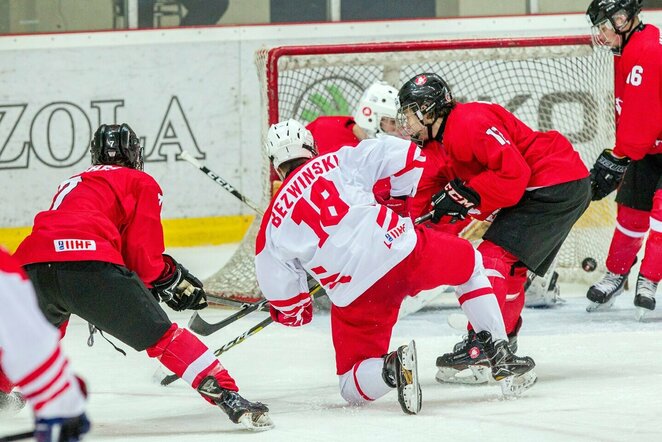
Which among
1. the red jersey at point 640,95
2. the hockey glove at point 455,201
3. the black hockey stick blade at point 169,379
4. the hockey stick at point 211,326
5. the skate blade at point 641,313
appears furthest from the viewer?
the skate blade at point 641,313

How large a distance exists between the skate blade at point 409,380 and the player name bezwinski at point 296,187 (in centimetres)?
48

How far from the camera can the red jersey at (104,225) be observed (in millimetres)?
2916

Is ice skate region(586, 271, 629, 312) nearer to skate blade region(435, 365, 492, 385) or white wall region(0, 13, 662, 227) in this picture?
skate blade region(435, 365, 492, 385)

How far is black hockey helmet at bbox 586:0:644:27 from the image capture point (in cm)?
434

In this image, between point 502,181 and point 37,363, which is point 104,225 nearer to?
point 502,181

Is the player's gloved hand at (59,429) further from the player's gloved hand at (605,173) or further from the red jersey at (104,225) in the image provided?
the player's gloved hand at (605,173)

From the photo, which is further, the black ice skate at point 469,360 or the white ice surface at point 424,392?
the black ice skate at point 469,360

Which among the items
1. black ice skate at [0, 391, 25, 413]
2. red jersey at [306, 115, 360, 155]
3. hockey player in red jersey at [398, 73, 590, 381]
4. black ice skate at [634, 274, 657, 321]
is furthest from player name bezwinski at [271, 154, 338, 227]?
black ice skate at [634, 274, 657, 321]

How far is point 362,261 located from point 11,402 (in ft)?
3.46

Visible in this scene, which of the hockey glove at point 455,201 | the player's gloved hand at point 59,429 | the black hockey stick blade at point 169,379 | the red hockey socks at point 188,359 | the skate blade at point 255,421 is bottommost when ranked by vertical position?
the black hockey stick blade at point 169,379

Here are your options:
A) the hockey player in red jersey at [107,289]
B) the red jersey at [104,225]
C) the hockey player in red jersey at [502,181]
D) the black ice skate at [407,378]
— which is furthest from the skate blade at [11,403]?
the hockey player in red jersey at [502,181]

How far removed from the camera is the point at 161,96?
255 inches

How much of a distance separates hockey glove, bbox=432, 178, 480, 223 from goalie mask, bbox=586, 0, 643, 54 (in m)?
1.20

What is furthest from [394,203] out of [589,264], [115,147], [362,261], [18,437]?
[589,264]
